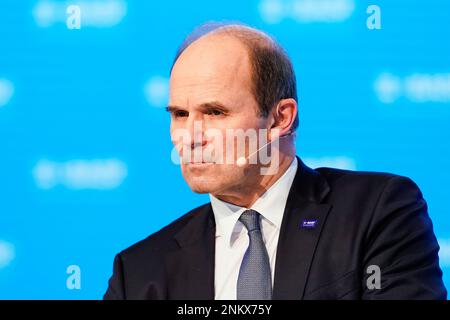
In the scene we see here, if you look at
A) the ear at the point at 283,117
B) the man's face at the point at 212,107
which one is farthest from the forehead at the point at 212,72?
the ear at the point at 283,117

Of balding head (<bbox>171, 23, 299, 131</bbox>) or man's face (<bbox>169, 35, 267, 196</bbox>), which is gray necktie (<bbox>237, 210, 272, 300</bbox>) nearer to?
man's face (<bbox>169, 35, 267, 196</bbox>)

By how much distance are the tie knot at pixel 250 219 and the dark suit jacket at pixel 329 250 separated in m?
0.09

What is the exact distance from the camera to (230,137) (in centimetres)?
250

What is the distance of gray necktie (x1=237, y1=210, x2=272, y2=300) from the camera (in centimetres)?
240

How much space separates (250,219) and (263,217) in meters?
0.04

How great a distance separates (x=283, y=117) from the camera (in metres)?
2.67

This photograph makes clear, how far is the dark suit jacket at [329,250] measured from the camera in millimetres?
2338

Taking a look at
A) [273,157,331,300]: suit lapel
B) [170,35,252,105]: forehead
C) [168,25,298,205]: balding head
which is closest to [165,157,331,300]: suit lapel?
[273,157,331,300]: suit lapel

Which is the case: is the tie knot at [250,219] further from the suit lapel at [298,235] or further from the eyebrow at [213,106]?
the eyebrow at [213,106]

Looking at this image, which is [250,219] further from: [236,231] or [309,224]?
[309,224]

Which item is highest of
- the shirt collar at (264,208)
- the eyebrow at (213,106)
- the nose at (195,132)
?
the eyebrow at (213,106)

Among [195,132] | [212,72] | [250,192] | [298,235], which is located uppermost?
[212,72]

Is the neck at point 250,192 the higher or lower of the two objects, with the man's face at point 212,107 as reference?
lower

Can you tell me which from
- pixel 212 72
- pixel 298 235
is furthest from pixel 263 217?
pixel 212 72
